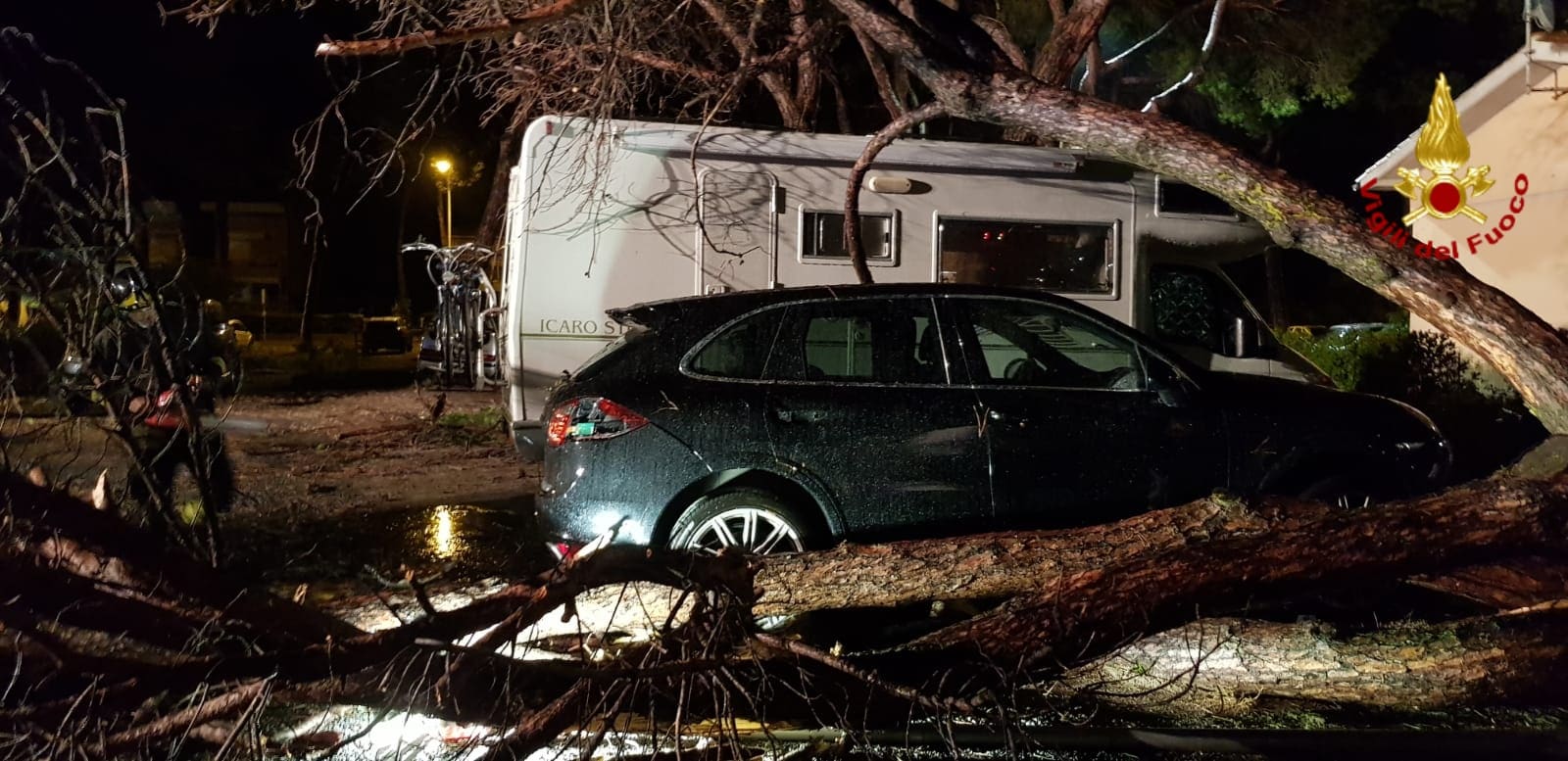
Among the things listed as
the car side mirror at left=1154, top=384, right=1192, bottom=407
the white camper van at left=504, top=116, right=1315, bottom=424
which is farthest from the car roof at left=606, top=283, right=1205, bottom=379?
the white camper van at left=504, top=116, right=1315, bottom=424

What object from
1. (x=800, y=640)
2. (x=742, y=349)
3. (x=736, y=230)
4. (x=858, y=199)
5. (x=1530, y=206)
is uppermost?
(x=1530, y=206)

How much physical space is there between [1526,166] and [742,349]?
33.7 feet

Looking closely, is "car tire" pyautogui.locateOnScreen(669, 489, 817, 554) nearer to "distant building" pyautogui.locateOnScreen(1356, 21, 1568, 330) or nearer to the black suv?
the black suv

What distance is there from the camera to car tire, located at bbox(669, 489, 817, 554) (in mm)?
5633

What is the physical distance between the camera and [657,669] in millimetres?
3502

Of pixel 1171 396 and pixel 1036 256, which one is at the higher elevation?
pixel 1036 256

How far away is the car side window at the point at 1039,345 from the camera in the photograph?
600 centimetres

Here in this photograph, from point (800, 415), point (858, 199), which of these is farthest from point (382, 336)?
point (800, 415)

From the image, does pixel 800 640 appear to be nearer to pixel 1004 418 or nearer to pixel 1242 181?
pixel 1004 418

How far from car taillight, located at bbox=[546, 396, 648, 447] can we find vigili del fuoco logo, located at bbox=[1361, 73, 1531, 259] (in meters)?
9.24

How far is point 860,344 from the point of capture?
19.6ft

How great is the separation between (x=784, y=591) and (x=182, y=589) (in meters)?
2.30

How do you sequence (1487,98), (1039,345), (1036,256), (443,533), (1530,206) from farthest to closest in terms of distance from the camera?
(1487,98) → (1530,206) → (1036,256) → (443,533) → (1039,345)

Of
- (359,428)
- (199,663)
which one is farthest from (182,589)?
(359,428)
